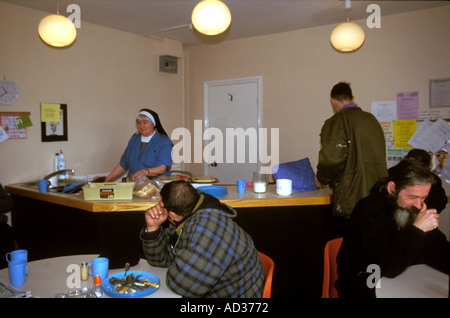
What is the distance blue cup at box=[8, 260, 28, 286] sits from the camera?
1495 mm

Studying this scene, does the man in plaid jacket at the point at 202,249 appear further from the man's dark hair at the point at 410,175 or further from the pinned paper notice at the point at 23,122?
the pinned paper notice at the point at 23,122

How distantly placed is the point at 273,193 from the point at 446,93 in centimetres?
207

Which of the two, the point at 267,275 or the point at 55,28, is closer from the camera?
the point at 267,275

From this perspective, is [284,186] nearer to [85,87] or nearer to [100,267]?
[100,267]

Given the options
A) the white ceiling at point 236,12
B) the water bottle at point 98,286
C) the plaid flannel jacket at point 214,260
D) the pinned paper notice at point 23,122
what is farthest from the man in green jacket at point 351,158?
the pinned paper notice at point 23,122

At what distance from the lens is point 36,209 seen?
307 centimetres

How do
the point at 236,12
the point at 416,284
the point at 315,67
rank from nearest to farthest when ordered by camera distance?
the point at 416,284
the point at 236,12
the point at 315,67

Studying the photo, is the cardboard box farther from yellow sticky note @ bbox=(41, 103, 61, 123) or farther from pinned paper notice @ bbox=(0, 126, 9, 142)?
yellow sticky note @ bbox=(41, 103, 61, 123)

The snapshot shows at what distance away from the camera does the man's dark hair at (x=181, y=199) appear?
1.69 metres

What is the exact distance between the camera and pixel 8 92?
11.2 feet

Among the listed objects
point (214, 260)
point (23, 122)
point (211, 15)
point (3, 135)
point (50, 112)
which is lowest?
point (214, 260)

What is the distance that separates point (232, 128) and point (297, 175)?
6.92 feet

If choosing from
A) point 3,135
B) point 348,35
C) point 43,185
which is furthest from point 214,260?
point 3,135
